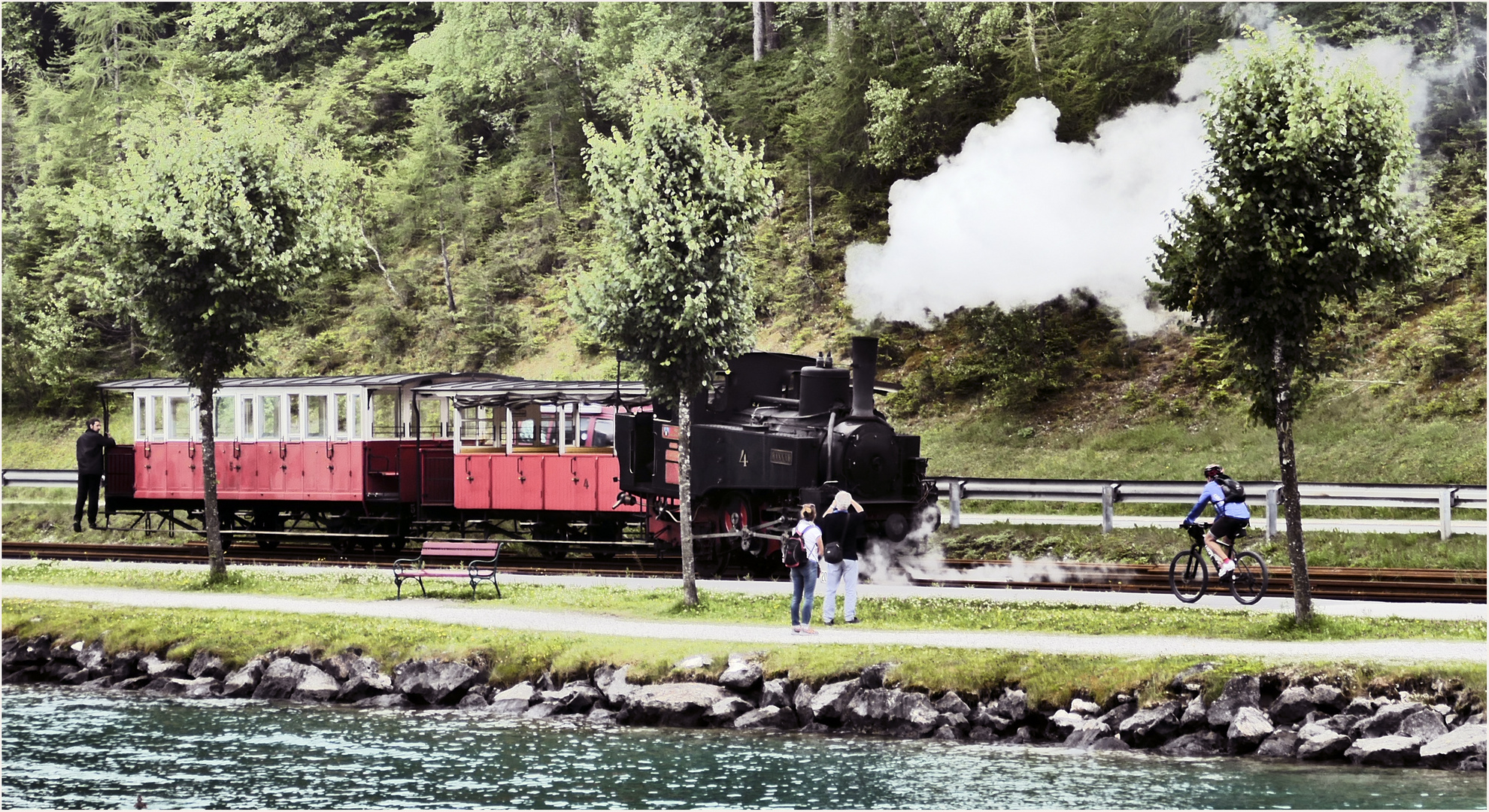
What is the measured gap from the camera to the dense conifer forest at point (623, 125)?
34625 mm

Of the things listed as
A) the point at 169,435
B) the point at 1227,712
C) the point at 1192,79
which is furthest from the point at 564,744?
the point at 1192,79

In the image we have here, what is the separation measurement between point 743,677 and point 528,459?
1264 centimetres

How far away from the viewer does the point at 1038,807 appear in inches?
520

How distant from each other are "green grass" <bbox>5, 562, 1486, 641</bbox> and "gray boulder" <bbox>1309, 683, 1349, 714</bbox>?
7.33ft

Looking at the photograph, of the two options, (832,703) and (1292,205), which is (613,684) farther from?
(1292,205)

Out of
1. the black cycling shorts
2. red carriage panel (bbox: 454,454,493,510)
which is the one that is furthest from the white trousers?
red carriage panel (bbox: 454,454,493,510)

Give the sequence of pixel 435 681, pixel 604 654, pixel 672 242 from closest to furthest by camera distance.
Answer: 1. pixel 604 654
2. pixel 435 681
3. pixel 672 242

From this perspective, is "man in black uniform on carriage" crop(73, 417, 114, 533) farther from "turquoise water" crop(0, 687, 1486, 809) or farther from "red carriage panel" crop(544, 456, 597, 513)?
"turquoise water" crop(0, 687, 1486, 809)

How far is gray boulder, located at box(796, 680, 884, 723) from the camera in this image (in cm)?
1639

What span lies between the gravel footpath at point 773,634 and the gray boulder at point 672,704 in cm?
132

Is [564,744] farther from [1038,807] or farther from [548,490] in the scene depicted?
[548,490]

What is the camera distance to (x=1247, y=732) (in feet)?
48.2

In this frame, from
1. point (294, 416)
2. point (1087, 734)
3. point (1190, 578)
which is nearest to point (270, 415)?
point (294, 416)

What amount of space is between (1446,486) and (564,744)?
15.3 m
